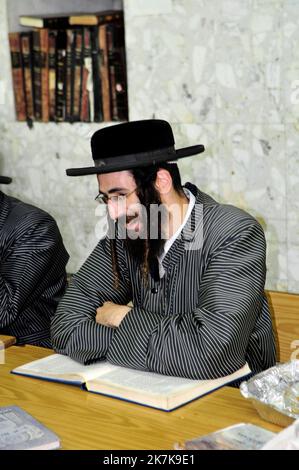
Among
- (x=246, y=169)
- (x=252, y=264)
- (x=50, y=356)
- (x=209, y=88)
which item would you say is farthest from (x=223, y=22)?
(x=50, y=356)

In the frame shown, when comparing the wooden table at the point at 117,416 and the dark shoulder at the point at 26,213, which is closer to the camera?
the wooden table at the point at 117,416

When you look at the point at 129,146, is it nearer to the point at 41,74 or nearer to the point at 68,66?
the point at 68,66

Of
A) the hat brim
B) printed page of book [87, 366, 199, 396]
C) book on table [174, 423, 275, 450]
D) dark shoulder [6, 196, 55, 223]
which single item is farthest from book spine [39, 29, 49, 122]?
book on table [174, 423, 275, 450]

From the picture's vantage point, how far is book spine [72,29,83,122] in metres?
3.80

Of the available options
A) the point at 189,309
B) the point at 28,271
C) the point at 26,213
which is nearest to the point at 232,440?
the point at 189,309

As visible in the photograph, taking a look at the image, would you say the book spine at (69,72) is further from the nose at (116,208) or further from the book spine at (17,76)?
the nose at (116,208)

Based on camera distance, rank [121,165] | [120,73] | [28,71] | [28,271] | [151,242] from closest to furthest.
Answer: [121,165], [151,242], [28,271], [120,73], [28,71]

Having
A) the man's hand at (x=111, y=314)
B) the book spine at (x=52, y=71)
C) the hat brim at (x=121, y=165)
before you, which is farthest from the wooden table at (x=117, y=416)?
the book spine at (x=52, y=71)

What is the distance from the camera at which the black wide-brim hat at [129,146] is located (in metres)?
2.27

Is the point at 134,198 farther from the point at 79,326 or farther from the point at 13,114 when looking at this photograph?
the point at 13,114

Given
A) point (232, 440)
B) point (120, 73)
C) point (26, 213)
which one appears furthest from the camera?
point (120, 73)

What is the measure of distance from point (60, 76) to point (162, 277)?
6.07ft

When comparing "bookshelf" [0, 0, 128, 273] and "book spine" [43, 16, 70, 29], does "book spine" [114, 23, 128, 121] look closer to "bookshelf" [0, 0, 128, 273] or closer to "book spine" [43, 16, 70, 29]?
"bookshelf" [0, 0, 128, 273]

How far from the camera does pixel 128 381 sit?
1.96 metres
